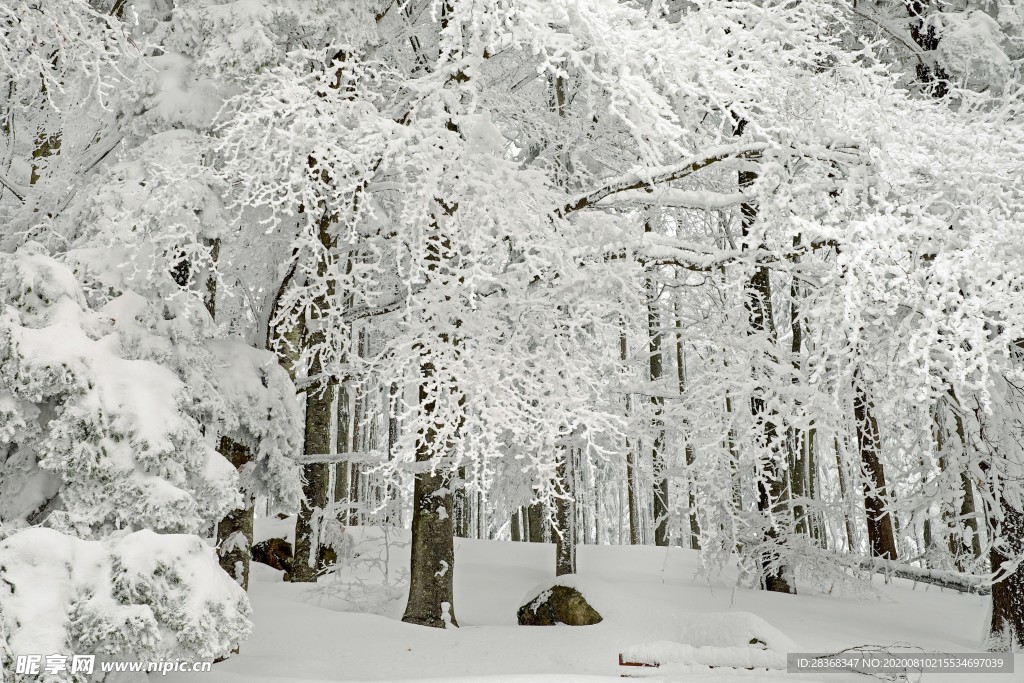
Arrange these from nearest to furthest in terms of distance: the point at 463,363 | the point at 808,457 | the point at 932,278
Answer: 1. the point at 932,278
2. the point at 463,363
3. the point at 808,457

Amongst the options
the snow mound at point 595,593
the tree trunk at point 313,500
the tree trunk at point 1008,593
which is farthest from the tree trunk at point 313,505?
the tree trunk at point 1008,593

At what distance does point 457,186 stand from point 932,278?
3643mm

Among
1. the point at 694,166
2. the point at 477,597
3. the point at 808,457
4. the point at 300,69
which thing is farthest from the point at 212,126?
the point at 808,457

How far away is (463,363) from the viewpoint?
743 centimetres

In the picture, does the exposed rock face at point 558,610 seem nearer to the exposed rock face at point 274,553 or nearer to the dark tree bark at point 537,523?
the exposed rock face at point 274,553

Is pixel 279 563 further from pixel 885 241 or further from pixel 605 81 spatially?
pixel 885 241

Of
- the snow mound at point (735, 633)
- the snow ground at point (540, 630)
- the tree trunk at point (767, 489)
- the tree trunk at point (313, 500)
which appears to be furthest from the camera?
the tree trunk at point (313, 500)

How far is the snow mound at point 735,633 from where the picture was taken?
6.61 meters

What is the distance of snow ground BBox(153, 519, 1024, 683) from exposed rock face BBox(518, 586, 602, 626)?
21 cm

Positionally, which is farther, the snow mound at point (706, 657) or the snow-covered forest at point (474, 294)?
the snow mound at point (706, 657)

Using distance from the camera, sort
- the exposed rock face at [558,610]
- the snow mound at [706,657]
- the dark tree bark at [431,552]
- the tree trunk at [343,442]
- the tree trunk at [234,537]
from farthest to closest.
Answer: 1. the tree trunk at [343,442]
2. the exposed rock face at [558,610]
3. the dark tree bark at [431,552]
4. the tree trunk at [234,537]
5. the snow mound at [706,657]

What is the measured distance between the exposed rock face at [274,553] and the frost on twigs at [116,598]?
9425mm

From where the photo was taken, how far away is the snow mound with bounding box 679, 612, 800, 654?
6613 mm

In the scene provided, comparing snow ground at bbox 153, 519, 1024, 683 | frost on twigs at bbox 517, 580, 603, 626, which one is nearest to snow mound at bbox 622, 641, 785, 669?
snow ground at bbox 153, 519, 1024, 683
